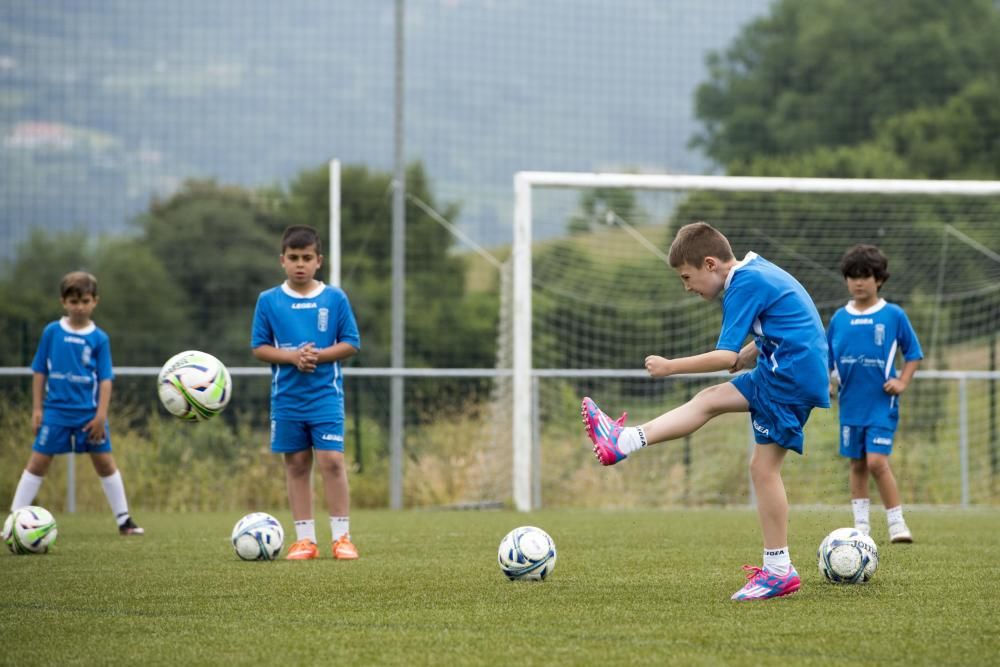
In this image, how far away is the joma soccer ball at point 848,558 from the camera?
525 cm

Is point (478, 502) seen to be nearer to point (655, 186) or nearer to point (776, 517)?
point (655, 186)

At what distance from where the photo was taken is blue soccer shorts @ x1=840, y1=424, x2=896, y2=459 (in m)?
7.43

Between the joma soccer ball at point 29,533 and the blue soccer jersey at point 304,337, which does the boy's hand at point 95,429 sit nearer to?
the joma soccer ball at point 29,533

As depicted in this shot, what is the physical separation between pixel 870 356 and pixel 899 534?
102 centimetres

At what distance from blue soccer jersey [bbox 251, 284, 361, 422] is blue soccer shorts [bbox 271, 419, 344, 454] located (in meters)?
0.03

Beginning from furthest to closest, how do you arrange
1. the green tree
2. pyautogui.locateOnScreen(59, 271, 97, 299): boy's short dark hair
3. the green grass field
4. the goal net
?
the green tree → the goal net → pyautogui.locateOnScreen(59, 271, 97, 299): boy's short dark hair → the green grass field

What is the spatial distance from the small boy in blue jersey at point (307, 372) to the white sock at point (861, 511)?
2818mm

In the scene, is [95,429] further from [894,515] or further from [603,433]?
[894,515]

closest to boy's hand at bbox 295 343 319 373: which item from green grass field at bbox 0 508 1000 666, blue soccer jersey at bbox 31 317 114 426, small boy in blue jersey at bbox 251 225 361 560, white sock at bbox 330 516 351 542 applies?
small boy in blue jersey at bbox 251 225 361 560

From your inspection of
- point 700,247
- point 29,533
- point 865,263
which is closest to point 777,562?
point 700,247

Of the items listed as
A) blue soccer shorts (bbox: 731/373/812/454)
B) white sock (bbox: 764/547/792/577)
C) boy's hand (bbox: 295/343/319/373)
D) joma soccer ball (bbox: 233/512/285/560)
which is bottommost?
joma soccer ball (bbox: 233/512/285/560)

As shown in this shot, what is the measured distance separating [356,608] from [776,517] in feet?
5.27

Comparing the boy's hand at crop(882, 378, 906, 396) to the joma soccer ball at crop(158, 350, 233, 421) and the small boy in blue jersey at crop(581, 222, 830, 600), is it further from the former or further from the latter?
the joma soccer ball at crop(158, 350, 233, 421)

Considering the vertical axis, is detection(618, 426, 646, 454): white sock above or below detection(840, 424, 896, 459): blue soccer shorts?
above
